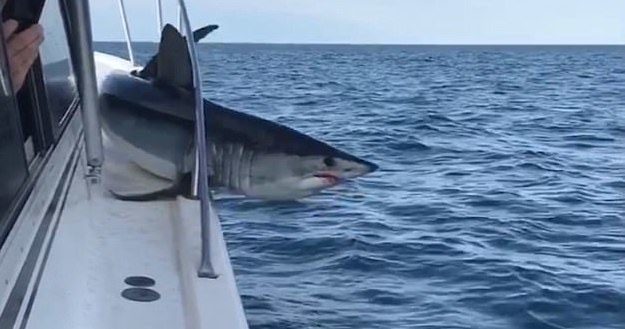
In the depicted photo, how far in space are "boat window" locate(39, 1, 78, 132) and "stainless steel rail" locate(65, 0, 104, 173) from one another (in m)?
0.52

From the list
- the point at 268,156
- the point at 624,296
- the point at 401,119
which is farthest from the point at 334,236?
the point at 401,119

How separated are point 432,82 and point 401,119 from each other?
14.9m

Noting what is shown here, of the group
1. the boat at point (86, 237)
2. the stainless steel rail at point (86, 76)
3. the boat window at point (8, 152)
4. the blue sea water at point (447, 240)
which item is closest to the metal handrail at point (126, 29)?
the blue sea water at point (447, 240)

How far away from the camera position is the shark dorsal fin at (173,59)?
11.3 feet

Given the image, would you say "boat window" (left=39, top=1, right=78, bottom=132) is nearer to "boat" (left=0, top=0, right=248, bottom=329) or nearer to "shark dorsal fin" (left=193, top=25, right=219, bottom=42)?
"boat" (left=0, top=0, right=248, bottom=329)

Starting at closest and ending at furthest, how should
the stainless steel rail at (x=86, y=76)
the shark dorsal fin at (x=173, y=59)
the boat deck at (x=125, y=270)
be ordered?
the boat deck at (x=125, y=270) < the stainless steel rail at (x=86, y=76) < the shark dorsal fin at (x=173, y=59)

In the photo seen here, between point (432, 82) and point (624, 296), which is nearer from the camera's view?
point (624, 296)

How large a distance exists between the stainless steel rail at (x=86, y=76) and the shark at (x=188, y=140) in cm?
28

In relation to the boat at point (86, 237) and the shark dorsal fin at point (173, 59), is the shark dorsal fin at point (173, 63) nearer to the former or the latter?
the shark dorsal fin at point (173, 59)

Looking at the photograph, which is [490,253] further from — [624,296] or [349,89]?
[349,89]

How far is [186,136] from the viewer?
12.1 feet

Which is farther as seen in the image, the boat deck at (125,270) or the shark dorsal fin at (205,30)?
the shark dorsal fin at (205,30)

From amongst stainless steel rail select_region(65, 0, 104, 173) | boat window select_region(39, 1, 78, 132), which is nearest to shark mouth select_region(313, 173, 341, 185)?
boat window select_region(39, 1, 78, 132)

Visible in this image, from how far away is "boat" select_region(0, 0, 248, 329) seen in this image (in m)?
2.08
